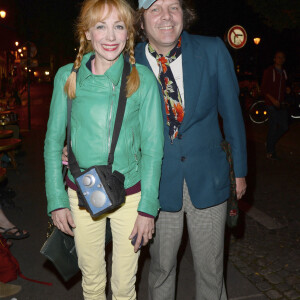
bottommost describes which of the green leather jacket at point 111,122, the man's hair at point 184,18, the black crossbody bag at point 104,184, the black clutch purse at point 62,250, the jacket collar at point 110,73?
the black clutch purse at point 62,250

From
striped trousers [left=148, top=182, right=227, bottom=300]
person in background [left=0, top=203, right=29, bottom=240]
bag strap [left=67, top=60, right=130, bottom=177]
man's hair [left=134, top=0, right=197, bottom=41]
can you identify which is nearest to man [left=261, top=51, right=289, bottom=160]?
person in background [left=0, top=203, right=29, bottom=240]

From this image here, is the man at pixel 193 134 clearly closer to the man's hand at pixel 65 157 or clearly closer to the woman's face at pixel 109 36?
the woman's face at pixel 109 36

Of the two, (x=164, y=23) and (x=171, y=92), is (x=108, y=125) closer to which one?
(x=171, y=92)

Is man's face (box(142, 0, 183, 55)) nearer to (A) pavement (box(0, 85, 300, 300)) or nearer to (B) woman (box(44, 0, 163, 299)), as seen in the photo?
(B) woman (box(44, 0, 163, 299))

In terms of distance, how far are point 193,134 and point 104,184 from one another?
66cm

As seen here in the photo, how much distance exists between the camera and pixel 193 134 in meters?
2.33

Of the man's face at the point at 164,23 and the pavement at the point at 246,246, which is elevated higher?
the man's face at the point at 164,23

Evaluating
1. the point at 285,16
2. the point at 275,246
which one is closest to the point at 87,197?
the point at 275,246

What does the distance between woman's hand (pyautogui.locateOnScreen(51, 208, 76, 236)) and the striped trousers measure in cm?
59

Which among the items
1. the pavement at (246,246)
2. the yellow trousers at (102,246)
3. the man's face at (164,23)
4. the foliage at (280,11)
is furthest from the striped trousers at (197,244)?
the foliage at (280,11)

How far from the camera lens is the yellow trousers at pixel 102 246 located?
2.21 meters

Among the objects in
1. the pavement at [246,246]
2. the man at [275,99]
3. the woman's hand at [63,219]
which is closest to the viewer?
the woman's hand at [63,219]

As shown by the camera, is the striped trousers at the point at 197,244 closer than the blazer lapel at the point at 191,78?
No

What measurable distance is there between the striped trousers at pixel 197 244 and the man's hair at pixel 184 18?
3.40ft
